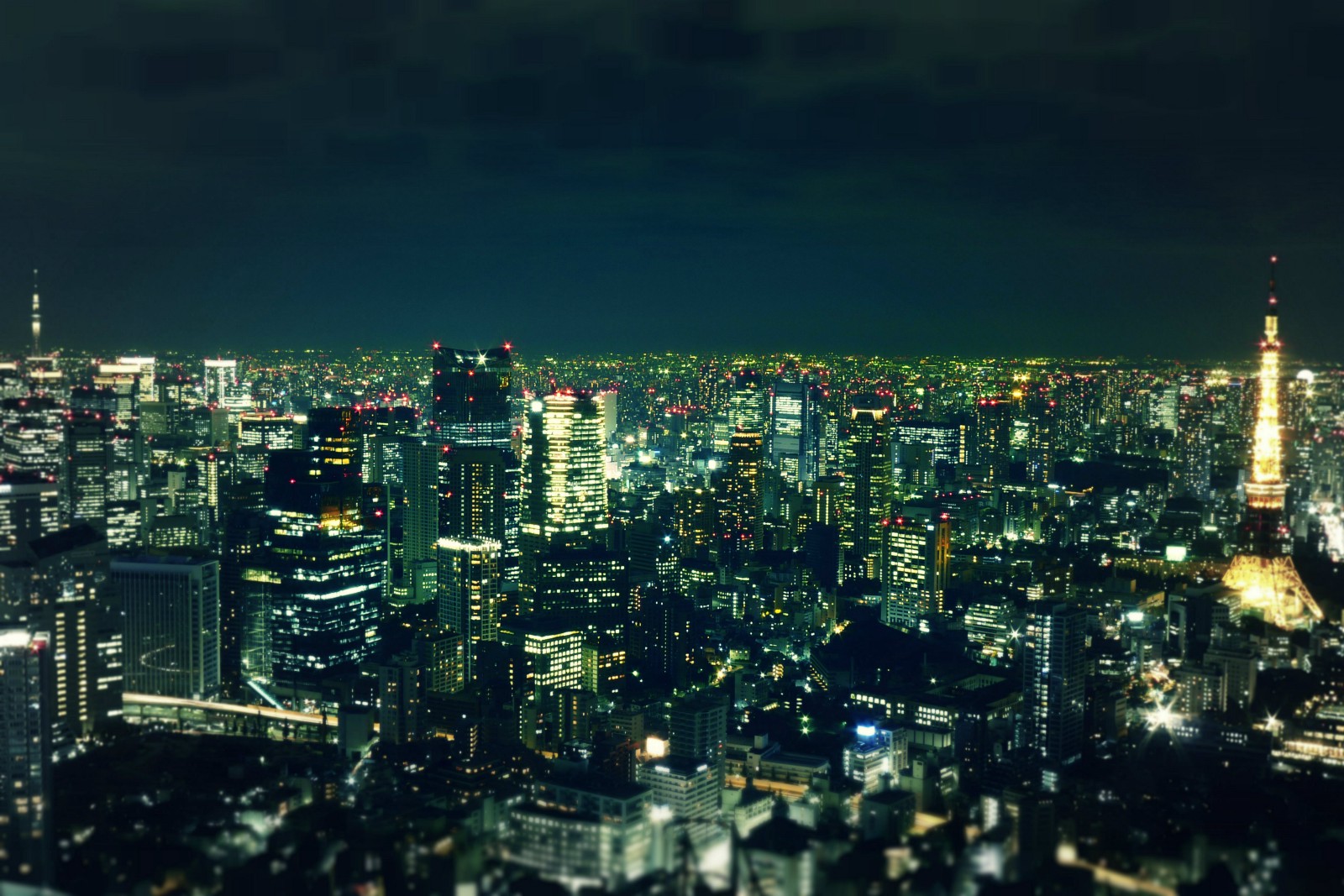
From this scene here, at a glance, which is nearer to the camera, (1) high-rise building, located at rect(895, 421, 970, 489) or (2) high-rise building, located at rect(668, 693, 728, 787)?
(2) high-rise building, located at rect(668, 693, 728, 787)

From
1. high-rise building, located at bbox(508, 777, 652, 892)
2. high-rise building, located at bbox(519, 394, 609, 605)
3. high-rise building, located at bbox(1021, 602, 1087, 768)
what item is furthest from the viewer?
high-rise building, located at bbox(519, 394, 609, 605)

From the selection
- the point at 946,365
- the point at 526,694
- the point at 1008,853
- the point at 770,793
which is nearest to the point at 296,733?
the point at 526,694

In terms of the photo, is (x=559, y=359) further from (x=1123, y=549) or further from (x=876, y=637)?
(x=1123, y=549)

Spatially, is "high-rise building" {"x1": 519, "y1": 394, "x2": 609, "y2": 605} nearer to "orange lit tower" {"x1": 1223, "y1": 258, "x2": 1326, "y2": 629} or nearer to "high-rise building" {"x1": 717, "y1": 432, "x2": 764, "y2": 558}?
"high-rise building" {"x1": 717, "y1": 432, "x2": 764, "y2": 558}

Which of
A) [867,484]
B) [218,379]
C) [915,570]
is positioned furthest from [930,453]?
[218,379]

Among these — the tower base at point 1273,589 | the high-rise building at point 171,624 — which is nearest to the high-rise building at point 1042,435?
the tower base at point 1273,589

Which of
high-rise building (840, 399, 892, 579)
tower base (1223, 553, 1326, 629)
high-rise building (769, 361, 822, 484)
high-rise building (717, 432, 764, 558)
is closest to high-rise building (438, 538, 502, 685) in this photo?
high-rise building (717, 432, 764, 558)
